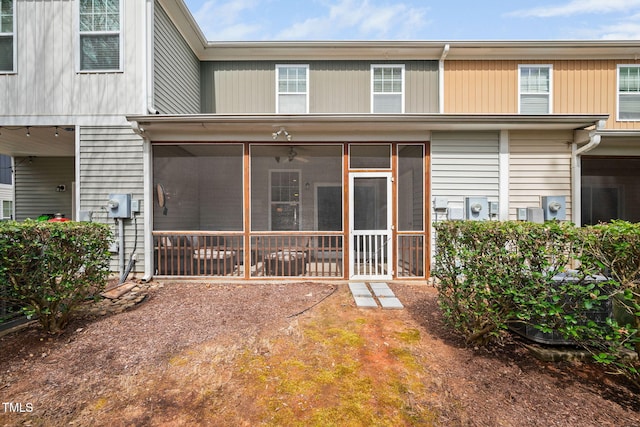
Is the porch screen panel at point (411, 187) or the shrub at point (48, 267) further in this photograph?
the porch screen panel at point (411, 187)

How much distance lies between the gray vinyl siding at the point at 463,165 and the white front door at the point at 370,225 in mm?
969

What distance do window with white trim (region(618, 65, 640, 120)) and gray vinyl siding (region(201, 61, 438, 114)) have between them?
5252mm

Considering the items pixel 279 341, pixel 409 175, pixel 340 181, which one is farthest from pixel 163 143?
pixel 409 175

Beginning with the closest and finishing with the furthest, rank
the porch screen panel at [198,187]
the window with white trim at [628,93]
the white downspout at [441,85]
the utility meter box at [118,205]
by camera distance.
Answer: the utility meter box at [118,205] → the porch screen panel at [198,187] → the window with white trim at [628,93] → the white downspout at [441,85]

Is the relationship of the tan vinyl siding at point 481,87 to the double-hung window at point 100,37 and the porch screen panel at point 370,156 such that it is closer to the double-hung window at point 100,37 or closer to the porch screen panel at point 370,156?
the porch screen panel at point 370,156

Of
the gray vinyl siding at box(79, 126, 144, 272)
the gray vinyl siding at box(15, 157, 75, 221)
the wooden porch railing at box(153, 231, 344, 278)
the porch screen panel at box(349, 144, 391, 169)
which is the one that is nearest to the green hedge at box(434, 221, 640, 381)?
the porch screen panel at box(349, 144, 391, 169)

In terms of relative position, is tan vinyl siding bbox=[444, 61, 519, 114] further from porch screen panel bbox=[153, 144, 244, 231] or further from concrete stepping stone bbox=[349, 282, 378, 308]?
porch screen panel bbox=[153, 144, 244, 231]

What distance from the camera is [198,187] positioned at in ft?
20.9

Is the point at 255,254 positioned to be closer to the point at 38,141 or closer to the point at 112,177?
the point at 112,177

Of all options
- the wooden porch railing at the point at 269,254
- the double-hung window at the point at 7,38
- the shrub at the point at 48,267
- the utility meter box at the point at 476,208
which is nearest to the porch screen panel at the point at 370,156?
the wooden porch railing at the point at 269,254

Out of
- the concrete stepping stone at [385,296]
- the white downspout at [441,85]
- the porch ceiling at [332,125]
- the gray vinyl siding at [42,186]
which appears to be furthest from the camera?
the gray vinyl siding at [42,186]

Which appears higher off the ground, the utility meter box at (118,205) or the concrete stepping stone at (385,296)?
the utility meter box at (118,205)

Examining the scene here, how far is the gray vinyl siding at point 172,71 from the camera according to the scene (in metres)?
5.85

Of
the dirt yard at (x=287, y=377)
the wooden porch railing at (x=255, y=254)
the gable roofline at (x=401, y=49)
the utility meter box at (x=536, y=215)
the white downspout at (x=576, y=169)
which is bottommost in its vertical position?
the dirt yard at (x=287, y=377)
